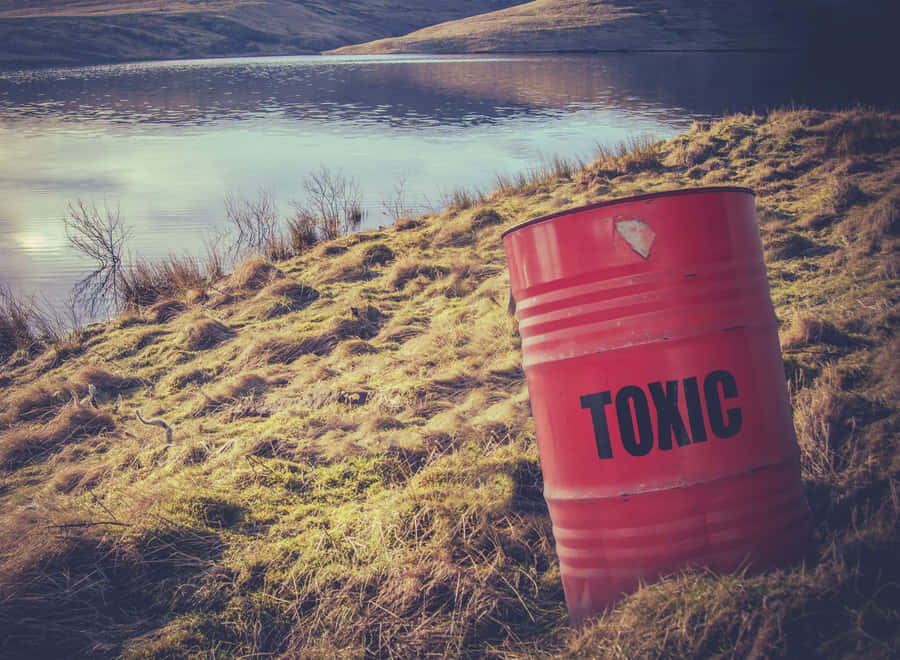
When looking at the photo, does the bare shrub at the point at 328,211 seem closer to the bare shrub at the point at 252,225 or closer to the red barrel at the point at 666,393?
the bare shrub at the point at 252,225

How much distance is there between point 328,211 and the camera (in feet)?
37.7

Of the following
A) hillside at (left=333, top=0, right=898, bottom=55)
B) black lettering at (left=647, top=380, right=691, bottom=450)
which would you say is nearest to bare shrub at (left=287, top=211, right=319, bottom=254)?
black lettering at (left=647, top=380, right=691, bottom=450)

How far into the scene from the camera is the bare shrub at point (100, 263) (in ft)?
30.2

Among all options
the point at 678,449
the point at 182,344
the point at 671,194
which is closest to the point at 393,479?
the point at 678,449

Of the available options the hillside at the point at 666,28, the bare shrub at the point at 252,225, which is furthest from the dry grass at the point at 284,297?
the hillside at the point at 666,28

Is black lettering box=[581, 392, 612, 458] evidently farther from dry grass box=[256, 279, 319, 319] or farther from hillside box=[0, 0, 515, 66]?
hillside box=[0, 0, 515, 66]

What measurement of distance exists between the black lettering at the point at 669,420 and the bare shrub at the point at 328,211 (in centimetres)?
879

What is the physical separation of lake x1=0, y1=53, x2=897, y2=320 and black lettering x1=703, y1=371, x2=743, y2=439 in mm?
9308

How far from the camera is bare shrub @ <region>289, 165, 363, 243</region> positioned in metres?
10.7

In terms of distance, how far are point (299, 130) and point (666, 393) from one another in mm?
22381

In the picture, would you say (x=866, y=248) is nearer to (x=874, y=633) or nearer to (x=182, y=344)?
(x=874, y=633)

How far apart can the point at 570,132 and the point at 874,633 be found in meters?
19.7

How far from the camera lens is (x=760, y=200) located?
6.73 m

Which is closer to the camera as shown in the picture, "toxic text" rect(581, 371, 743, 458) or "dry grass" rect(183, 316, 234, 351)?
"toxic text" rect(581, 371, 743, 458)
